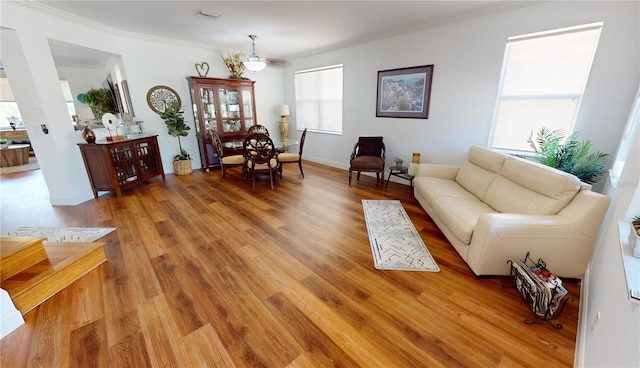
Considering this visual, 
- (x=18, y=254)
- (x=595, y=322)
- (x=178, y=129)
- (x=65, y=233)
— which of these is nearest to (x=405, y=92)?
(x=595, y=322)

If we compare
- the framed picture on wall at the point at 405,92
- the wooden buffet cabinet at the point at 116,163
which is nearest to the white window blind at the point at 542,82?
the framed picture on wall at the point at 405,92

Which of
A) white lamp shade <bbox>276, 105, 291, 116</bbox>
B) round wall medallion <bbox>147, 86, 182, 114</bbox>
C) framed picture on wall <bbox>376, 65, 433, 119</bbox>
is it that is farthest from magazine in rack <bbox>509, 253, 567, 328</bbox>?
round wall medallion <bbox>147, 86, 182, 114</bbox>

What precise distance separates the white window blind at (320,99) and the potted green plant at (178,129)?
8.90ft

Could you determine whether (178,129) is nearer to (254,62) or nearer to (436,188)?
(254,62)

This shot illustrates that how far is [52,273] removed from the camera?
1.84 meters

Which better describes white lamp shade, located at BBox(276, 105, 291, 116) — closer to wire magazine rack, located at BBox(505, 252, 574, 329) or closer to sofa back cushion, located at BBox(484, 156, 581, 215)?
sofa back cushion, located at BBox(484, 156, 581, 215)

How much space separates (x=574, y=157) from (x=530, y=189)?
81 cm

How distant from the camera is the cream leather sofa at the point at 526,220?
1767mm

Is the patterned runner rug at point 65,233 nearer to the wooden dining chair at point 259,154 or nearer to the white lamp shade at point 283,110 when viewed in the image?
the wooden dining chair at point 259,154

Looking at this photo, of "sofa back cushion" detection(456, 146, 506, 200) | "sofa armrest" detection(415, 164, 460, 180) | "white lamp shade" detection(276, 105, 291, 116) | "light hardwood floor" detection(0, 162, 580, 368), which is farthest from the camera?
"white lamp shade" detection(276, 105, 291, 116)

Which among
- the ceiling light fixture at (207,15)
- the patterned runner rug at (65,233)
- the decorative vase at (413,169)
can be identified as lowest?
the patterned runner rug at (65,233)

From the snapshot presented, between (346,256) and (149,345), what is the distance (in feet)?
5.15

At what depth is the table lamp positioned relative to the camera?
613cm

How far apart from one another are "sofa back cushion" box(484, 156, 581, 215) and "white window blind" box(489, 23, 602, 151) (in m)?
0.89
